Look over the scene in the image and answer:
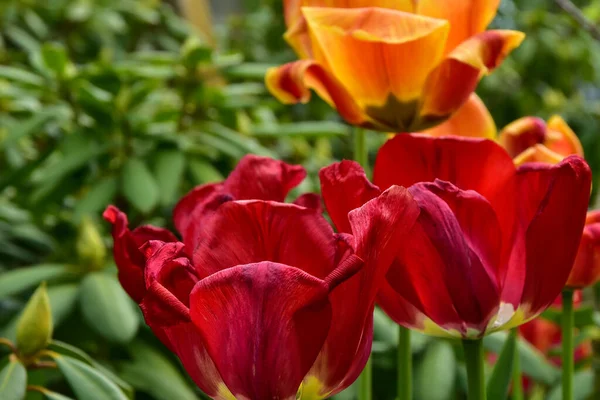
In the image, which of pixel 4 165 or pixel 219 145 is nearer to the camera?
pixel 219 145

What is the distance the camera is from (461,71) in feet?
1.12

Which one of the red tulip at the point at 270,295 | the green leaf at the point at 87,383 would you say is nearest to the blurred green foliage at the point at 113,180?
the green leaf at the point at 87,383

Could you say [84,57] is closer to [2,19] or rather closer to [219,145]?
[2,19]

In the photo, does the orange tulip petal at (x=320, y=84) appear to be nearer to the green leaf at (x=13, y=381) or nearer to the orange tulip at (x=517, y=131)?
the orange tulip at (x=517, y=131)

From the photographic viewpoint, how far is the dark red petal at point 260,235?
0.81 ft

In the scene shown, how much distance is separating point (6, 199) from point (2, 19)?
0.58 meters

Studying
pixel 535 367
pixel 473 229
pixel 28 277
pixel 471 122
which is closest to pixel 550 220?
pixel 473 229

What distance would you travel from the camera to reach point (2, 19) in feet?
4.43

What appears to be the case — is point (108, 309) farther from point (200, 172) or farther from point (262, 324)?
point (262, 324)

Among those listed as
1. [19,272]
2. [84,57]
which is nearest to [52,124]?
[19,272]

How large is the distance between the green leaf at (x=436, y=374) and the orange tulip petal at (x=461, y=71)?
0.23 meters

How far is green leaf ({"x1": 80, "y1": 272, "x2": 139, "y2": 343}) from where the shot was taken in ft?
1.83

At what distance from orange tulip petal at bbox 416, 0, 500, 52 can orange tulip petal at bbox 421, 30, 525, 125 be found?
0.04ft

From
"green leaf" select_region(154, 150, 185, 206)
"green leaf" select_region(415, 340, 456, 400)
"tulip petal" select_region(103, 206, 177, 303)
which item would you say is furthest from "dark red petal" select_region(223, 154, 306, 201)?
"green leaf" select_region(154, 150, 185, 206)
